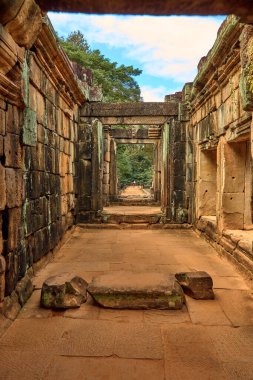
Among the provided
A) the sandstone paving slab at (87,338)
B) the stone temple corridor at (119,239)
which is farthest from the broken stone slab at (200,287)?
the sandstone paving slab at (87,338)

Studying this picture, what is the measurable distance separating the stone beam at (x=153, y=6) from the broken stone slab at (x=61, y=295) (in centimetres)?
263

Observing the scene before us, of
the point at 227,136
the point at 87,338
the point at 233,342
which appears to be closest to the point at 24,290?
the point at 87,338

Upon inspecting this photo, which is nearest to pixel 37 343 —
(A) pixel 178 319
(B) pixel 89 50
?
(A) pixel 178 319

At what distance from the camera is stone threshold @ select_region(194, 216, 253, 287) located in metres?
4.31

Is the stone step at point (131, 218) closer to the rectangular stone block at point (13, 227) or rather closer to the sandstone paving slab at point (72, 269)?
the sandstone paving slab at point (72, 269)

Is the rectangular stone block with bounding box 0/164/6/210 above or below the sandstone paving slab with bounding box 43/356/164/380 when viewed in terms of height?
above

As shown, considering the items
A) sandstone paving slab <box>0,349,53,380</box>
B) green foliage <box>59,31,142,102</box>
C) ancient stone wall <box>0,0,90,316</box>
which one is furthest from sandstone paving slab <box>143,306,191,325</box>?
green foliage <box>59,31,142,102</box>

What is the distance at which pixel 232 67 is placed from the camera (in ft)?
16.4

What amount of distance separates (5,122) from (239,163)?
4.00 m

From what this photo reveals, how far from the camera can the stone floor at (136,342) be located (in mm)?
2350

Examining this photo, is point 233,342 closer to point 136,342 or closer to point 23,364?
point 136,342

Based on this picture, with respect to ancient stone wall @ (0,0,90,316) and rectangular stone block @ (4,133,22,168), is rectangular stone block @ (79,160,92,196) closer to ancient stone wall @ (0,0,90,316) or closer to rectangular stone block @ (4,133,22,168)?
→ ancient stone wall @ (0,0,90,316)

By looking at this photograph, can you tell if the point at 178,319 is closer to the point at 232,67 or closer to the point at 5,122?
the point at 5,122

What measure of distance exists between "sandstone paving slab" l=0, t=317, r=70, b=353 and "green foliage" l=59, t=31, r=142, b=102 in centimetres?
1680
